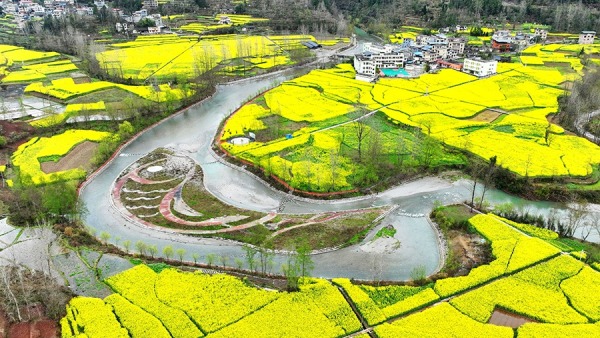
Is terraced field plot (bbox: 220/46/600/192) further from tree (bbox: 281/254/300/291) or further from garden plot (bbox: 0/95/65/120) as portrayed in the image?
garden plot (bbox: 0/95/65/120)

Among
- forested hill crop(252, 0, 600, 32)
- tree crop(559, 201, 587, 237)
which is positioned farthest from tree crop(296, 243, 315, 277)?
forested hill crop(252, 0, 600, 32)

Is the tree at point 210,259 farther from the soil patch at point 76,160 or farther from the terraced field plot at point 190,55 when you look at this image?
the terraced field plot at point 190,55

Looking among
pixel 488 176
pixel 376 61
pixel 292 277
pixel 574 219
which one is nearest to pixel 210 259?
pixel 292 277

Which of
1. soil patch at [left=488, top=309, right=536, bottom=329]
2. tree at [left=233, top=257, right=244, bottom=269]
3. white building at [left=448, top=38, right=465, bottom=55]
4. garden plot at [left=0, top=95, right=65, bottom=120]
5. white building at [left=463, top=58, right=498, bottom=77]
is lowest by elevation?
soil patch at [left=488, top=309, right=536, bottom=329]

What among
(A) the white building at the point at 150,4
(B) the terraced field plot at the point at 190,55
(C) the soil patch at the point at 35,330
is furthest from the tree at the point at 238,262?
(A) the white building at the point at 150,4

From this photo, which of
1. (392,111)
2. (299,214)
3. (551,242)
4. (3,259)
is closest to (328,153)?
(299,214)
